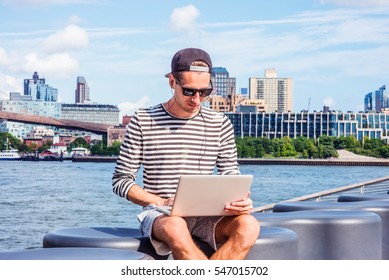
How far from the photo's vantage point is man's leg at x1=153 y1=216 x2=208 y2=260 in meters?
1.91

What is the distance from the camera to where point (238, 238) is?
195cm

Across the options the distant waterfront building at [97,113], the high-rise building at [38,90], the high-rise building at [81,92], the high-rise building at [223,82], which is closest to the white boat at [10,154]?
the distant waterfront building at [97,113]

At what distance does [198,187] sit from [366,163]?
56674 millimetres

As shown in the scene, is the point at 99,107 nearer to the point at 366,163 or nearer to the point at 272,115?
the point at 272,115

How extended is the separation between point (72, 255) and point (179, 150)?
0.47 metres

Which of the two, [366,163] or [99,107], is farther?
[99,107]

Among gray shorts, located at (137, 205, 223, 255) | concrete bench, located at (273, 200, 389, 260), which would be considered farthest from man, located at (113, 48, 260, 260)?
concrete bench, located at (273, 200, 389, 260)

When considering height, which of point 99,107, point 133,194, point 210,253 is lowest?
point 210,253

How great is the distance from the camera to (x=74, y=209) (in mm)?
18125

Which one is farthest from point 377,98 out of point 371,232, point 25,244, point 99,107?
point 371,232

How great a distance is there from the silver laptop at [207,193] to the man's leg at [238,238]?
0.04m

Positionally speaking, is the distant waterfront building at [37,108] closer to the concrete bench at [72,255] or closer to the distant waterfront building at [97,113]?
the distant waterfront building at [97,113]

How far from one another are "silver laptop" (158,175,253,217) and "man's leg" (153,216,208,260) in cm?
2

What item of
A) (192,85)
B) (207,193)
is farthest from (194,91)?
(207,193)
